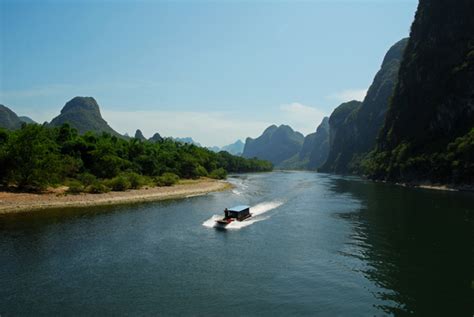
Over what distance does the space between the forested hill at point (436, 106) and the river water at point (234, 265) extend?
77881 millimetres

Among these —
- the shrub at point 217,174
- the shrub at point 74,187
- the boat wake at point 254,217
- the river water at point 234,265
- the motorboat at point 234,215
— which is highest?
the shrub at point 217,174

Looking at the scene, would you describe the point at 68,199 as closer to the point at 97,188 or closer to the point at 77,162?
the point at 97,188

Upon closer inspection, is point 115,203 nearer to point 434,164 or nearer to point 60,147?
point 60,147

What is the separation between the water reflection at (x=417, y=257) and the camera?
88.7ft

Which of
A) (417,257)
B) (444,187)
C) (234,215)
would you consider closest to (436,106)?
(444,187)

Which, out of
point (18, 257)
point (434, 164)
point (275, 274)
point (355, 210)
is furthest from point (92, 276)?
point (434, 164)

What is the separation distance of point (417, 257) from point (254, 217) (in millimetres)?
30759

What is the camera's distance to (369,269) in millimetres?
34500

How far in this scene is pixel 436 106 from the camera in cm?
15812

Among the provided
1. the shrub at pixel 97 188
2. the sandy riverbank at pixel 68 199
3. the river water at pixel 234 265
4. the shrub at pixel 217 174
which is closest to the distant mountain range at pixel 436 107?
the river water at pixel 234 265

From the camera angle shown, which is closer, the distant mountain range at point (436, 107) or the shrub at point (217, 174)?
the distant mountain range at point (436, 107)

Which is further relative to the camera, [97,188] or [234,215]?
[97,188]

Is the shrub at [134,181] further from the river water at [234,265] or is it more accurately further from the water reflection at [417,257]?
the water reflection at [417,257]

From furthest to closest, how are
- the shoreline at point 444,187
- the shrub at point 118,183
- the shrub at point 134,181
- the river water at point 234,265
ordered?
the shoreline at point 444,187
the shrub at point 134,181
the shrub at point 118,183
the river water at point 234,265
